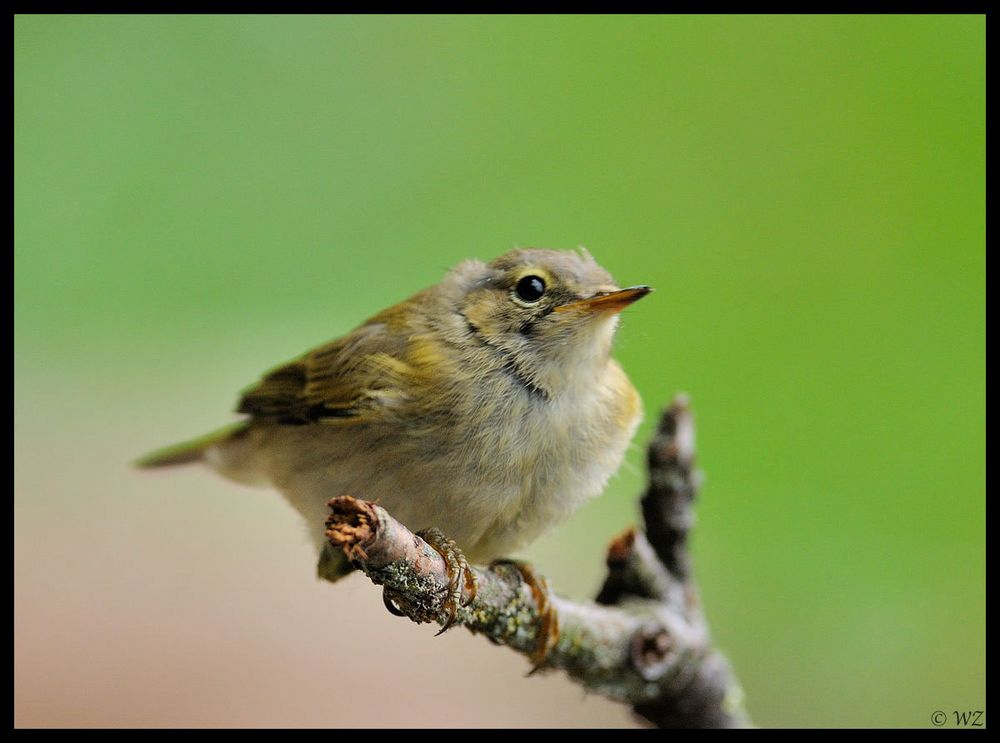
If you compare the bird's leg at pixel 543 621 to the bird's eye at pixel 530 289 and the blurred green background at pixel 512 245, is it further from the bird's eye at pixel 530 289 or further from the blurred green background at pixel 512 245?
the blurred green background at pixel 512 245

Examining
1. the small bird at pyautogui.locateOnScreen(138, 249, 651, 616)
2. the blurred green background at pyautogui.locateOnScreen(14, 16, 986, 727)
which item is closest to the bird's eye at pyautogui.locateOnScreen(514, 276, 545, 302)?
the small bird at pyautogui.locateOnScreen(138, 249, 651, 616)

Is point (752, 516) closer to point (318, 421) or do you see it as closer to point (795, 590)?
point (795, 590)

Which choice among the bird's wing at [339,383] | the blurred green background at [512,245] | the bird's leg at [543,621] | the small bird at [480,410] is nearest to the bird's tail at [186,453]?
the bird's wing at [339,383]

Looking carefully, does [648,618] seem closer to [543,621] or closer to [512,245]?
[543,621]

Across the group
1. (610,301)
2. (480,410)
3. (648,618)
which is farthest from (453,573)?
(648,618)
